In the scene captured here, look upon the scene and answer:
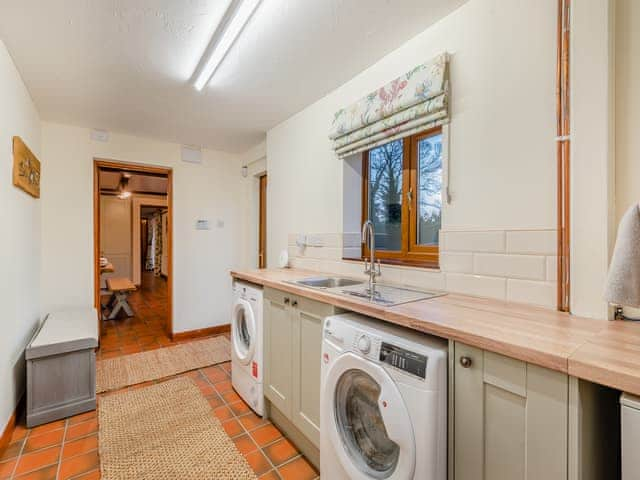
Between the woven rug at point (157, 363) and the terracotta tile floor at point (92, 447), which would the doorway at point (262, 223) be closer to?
the woven rug at point (157, 363)

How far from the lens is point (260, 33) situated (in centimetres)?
171

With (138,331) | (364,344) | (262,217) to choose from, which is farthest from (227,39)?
(138,331)

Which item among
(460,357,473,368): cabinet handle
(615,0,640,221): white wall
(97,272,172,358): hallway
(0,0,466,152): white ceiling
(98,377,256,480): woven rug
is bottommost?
(98,377,256,480): woven rug

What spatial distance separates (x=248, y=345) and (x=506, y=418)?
5.94ft

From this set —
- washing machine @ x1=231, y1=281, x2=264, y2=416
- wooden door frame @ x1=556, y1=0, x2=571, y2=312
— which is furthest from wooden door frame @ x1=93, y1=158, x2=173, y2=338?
wooden door frame @ x1=556, y1=0, x2=571, y2=312

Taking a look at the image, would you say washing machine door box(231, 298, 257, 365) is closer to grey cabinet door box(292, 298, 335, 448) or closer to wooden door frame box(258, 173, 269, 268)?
grey cabinet door box(292, 298, 335, 448)

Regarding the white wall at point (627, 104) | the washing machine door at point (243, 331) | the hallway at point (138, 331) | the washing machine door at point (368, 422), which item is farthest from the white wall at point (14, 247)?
the white wall at point (627, 104)

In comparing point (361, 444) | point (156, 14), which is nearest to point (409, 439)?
point (361, 444)

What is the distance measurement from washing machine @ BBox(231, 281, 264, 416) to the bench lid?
989 mm

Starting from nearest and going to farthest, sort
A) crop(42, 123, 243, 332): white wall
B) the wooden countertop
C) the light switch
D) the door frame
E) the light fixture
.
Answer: the wooden countertop → crop(42, 123, 243, 332): white wall → the light switch → the light fixture → the door frame

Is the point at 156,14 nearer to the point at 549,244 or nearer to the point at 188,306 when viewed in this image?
the point at 549,244

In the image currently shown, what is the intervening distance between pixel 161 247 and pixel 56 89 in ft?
26.4

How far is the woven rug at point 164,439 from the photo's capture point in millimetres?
1590

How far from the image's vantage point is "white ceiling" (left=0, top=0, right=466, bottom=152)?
153 centimetres
